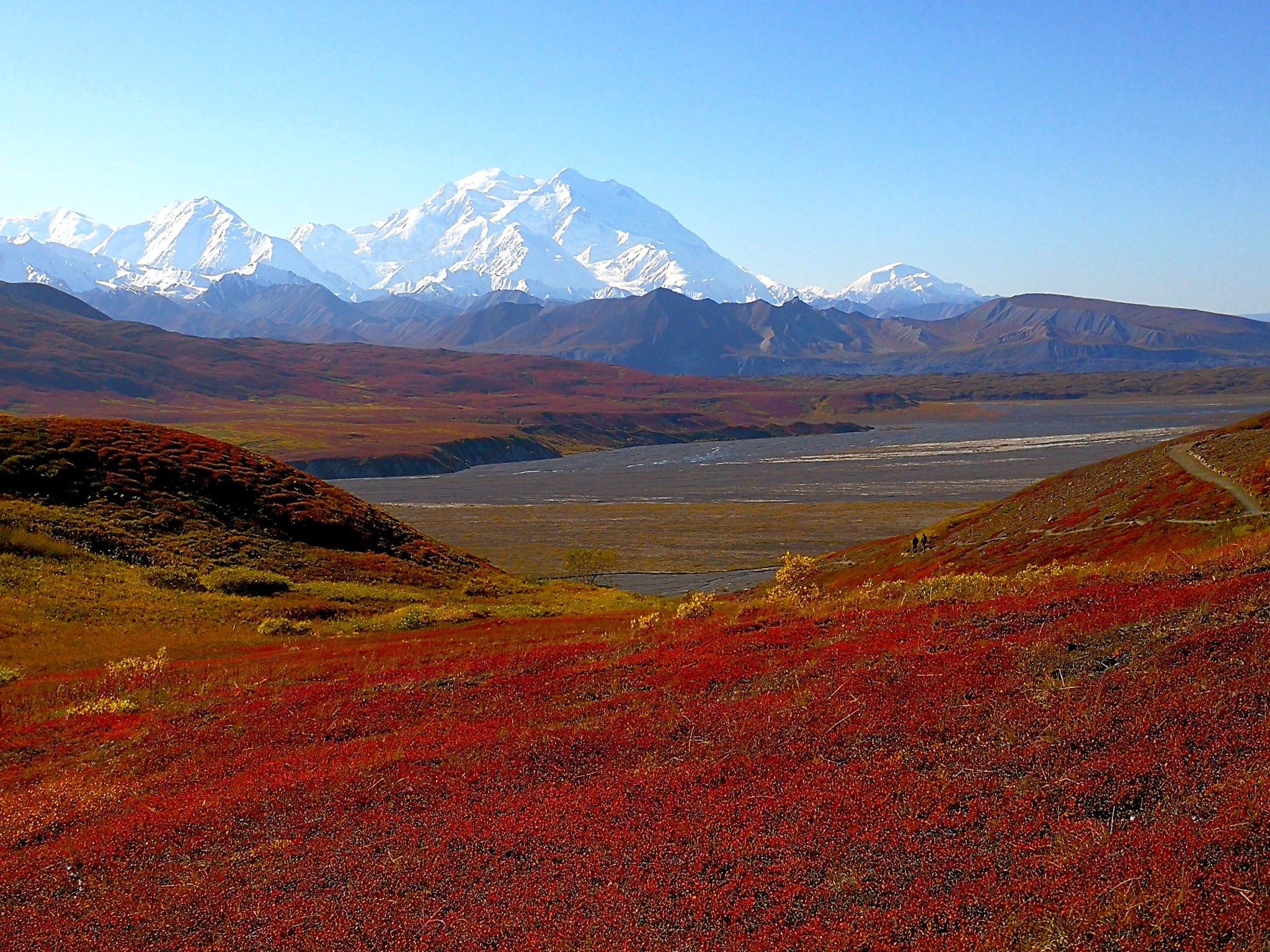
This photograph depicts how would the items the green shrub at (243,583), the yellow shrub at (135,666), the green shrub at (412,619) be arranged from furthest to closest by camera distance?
the green shrub at (243,583) → the green shrub at (412,619) → the yellow shrub at (135,666)

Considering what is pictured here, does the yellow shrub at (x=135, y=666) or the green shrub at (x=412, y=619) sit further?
the green shrub at (x=412, y=619)

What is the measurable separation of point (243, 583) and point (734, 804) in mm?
33060

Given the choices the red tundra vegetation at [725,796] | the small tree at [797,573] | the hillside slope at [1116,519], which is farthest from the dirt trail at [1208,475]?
the red tundra vegetation at [725,796]

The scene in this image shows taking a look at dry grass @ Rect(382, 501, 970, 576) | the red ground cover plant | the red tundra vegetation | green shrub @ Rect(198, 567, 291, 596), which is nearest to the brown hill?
green shrub @ Rect(198, 567, 291, 596)

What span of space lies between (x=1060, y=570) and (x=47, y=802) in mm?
22836

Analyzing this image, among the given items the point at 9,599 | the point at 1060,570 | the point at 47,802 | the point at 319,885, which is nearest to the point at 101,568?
the point at 9,599

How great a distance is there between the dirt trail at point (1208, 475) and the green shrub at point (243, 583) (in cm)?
3958

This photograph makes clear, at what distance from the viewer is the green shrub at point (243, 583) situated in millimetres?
38438

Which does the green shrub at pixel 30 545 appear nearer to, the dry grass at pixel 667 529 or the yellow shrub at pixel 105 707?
the yellow shrub at pixel 105 707

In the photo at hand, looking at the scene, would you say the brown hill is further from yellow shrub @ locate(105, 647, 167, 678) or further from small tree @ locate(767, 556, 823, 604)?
small tree @ locate(767, 556, 823, 604)

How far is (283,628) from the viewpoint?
3309 cm

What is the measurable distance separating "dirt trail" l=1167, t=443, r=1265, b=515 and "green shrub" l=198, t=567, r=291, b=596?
3958cm

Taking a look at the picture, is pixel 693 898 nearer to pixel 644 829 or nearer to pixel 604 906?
pixel 604 906

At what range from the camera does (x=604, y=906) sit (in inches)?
360
